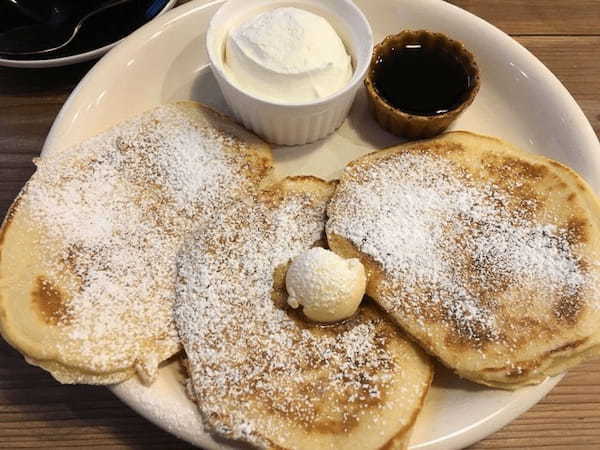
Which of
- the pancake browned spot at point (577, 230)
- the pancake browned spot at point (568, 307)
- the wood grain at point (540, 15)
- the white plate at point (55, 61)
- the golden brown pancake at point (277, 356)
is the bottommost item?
the golden brown pancake at point (277, 356)

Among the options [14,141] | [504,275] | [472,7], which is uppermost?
[472,7]

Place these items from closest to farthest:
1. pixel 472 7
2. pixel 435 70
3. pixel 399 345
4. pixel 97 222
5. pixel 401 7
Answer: pixel 399 345 → pixel 97 222 → pixel 435 70 → pixel 401 7 → pixel 472 7

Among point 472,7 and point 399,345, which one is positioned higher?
point 472,7

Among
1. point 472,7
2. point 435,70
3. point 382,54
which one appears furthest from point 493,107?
point 472,7

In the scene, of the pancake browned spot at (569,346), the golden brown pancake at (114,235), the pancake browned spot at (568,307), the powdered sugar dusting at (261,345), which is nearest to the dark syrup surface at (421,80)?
the golden brown pancake at (114,235)

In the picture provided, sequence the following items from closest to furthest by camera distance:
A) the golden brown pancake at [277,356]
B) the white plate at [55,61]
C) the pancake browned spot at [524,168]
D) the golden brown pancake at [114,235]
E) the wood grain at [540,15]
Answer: the golden brown pancake at [277,356]
the golden brown pancake at [114,235]
the pancake browned spot at [524,168]
the white plate at [55,61]
the wood grain at [540,15]

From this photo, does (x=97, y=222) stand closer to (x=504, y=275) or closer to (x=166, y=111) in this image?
(x=166, y=111)

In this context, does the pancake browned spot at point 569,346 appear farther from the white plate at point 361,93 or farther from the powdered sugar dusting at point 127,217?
the powdered sugar dusting at point 127,217
